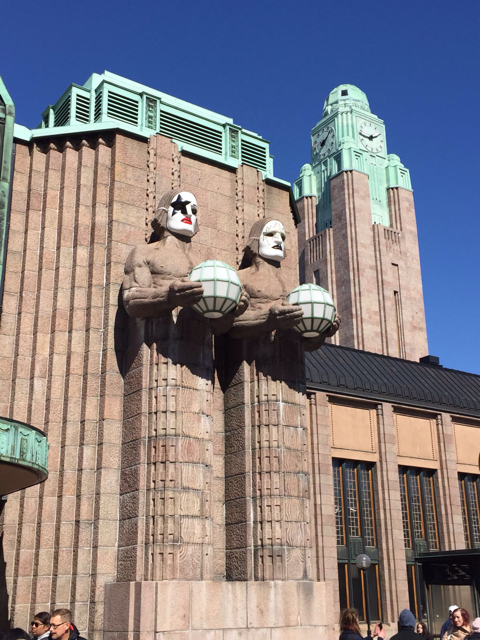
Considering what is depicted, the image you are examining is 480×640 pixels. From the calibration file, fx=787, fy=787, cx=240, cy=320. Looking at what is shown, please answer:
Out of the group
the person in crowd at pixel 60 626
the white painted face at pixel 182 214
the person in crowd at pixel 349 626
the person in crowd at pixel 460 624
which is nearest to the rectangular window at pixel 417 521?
the white painted face at pixel 182 214

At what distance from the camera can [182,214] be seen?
17.7 m

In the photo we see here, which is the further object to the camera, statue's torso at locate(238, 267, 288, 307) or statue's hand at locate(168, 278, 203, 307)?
statue's torso at locate(238, 267, 288, 307)

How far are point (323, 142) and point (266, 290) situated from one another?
68.9m

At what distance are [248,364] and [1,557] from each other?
6533mm

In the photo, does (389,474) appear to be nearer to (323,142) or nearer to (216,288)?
(216,288)

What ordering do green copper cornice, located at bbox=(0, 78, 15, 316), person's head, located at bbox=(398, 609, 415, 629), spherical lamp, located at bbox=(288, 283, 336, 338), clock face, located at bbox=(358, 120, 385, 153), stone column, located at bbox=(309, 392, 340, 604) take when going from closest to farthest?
person's head, located at bbox=(398, 609, 415, 629)
spherical lamp, located at bbox=(288, 283, 336, 338)
green copper cornice, located at bbox=(0, 78, 15, 316)
stone column, located at bbox=(309, 392, 340, 604)
clock face, located at bbox=(358, 120, 385, 153)

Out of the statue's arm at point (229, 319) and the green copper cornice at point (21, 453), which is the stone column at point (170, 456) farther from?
the green copper cornice at point (21, 453)

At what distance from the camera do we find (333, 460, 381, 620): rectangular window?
3047 cm

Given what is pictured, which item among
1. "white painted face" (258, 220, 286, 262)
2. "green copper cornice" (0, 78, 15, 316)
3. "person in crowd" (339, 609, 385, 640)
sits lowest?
"person in crowd" (339, 609, 385, 640)

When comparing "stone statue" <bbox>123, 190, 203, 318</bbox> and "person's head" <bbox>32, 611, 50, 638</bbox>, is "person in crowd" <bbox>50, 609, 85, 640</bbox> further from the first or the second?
"stone statue" <bbox>123, 190, 203, 318</bbox>

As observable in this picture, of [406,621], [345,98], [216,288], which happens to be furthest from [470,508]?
[345,98]

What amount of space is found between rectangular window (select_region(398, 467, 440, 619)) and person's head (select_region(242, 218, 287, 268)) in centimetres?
1763

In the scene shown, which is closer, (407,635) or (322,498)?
(407,635)

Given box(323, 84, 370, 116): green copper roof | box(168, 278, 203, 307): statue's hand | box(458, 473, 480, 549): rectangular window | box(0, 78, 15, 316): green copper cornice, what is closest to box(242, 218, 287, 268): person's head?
box(168, 278, 203, 307): statue's hand
